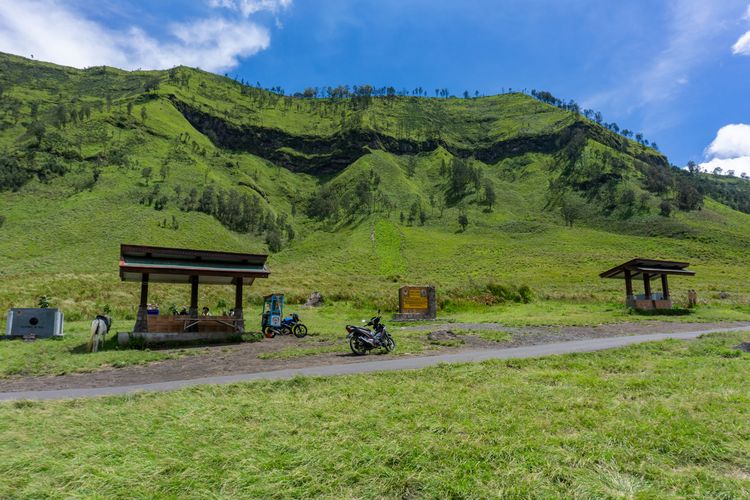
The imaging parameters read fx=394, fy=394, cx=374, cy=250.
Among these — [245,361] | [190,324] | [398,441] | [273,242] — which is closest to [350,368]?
[245,361]

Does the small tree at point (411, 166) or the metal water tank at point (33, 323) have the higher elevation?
the small tree at point (411, 166)

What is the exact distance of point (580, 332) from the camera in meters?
17.2

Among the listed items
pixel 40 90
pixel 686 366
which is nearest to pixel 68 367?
pixel 686 366

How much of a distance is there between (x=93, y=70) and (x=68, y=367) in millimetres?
230220

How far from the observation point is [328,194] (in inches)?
5030

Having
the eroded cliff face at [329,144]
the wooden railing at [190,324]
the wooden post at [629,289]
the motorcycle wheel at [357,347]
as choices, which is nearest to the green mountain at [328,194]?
the eroded cliff face at [329,144]

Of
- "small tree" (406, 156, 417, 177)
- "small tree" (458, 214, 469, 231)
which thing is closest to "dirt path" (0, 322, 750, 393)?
"small tree" (458, 214, 469, 231)

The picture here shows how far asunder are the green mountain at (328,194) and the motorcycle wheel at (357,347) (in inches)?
686

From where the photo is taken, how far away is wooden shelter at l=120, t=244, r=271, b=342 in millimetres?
17156

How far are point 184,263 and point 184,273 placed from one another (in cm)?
74

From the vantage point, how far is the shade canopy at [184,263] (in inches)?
685

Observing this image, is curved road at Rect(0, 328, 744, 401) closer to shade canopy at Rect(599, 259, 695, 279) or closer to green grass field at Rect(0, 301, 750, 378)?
green grass field at Rect(0, 301, 750, 378)

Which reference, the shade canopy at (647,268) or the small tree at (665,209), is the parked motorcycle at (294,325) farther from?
the small tree at (665,209)

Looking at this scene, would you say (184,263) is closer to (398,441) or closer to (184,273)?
(184,273)
